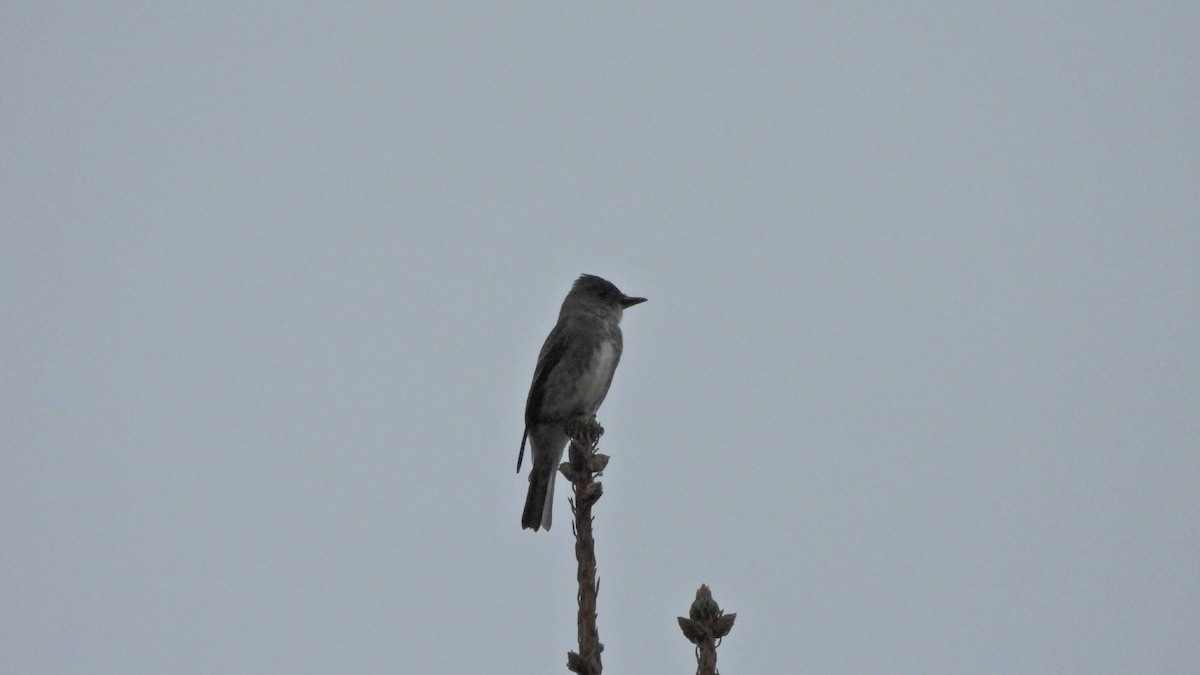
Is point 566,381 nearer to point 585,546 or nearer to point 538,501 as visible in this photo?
point 538,501

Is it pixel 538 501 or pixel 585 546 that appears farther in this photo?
pixel 538 501

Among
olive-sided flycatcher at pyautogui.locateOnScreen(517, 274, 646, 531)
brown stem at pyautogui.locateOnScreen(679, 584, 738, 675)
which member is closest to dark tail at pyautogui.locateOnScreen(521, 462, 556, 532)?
olive-sided flycatcher at pyautogui.locateOnScreen(517, 274, 646, 531)

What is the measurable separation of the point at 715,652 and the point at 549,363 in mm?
5789

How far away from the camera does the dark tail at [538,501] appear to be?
7.51 meters

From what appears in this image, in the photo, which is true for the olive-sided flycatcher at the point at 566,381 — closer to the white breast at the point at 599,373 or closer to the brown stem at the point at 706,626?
the white breast at the point at 599,373

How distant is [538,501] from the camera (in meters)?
7.67

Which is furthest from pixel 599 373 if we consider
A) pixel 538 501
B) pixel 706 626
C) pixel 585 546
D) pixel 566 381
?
pixel 706 626

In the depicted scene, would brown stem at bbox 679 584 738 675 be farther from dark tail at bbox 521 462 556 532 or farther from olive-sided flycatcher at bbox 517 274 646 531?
olive-sided flycatcher at bbox 517 274 646 531

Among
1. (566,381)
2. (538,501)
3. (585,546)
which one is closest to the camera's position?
(585,546)

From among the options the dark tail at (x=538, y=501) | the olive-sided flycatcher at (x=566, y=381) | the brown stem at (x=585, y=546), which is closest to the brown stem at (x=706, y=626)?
the brown stem at (x=585, y=546)

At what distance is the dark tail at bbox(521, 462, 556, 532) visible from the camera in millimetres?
7512

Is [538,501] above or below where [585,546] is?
above

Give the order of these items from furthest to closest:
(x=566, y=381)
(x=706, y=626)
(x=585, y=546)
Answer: (x=566, y=381) → (x=585, y=546) → (x=706, y=626)

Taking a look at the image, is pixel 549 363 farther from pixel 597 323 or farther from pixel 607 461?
pixel 607 461
